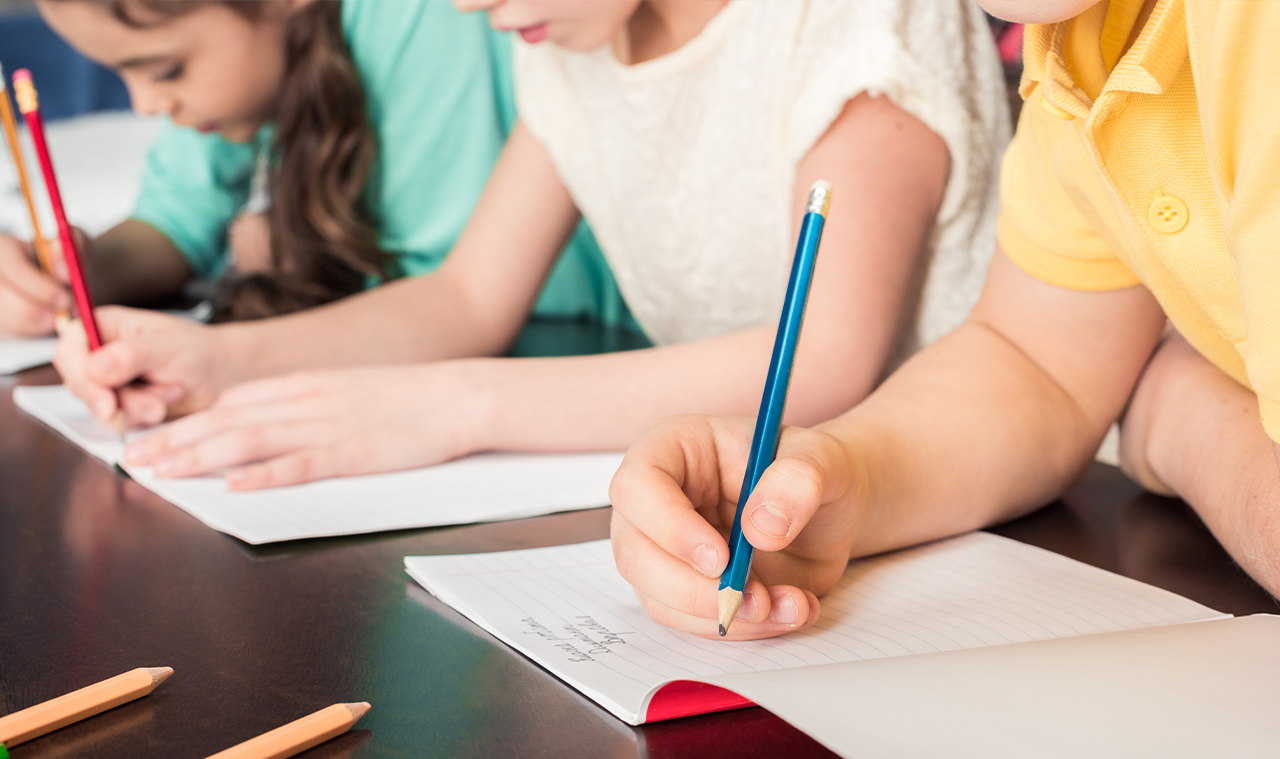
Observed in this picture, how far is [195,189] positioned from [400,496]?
0.89 meters

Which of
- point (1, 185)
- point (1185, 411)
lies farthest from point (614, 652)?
point (1, 185)

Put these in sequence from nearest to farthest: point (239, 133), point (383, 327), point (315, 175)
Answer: point (383, 327)
point (315, 175)
point (239, 133)

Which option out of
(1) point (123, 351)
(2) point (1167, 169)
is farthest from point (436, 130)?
(2) point (1167, 169)

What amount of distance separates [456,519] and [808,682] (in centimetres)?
26

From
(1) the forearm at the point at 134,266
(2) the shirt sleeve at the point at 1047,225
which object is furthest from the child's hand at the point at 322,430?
(1) the forearm at the point at 134,266

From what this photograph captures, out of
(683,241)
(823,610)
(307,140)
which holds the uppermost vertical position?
(307,140)

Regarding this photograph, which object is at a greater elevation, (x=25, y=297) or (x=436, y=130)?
(x=436, y=130)

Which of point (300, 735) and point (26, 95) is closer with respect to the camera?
point (300, 735)

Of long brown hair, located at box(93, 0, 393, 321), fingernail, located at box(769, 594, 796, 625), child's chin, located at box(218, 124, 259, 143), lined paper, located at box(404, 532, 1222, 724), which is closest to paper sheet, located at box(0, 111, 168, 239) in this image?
child's chin, located at box(218, 124, 259, 143)

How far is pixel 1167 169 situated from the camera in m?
0.41

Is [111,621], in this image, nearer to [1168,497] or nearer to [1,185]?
[1168,497]

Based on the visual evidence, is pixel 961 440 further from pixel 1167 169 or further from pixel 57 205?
pixel 57 205

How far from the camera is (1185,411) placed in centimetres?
53

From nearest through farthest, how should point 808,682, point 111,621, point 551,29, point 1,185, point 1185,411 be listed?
point 808,682 < point 111,621 < point 1185,411 < point 551,29 < point 1,185
